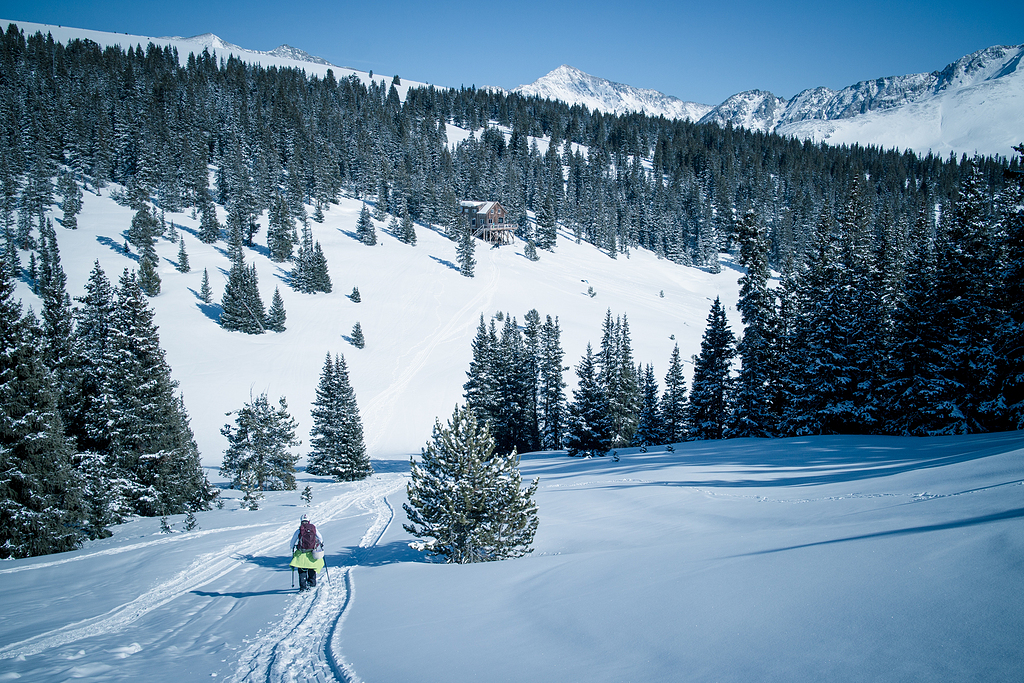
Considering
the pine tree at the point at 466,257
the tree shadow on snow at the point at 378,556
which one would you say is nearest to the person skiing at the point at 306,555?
the tree shadow on snow at the point at 378,556

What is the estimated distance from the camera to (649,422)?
38438 millimetres

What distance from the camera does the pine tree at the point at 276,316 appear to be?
181ft

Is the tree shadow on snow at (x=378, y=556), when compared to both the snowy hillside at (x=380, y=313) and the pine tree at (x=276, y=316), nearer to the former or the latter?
the snowy hillside at (x=380, y=313)

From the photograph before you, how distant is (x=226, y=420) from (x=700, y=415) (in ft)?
122

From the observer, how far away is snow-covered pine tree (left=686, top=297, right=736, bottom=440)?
29422mm

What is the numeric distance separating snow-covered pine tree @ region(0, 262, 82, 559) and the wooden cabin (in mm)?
82534

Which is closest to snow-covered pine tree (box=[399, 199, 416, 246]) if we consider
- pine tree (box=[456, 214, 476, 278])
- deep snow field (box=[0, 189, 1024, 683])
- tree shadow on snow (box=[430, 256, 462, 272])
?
tree shadow on snow (box=[430, 256, 462, 272])

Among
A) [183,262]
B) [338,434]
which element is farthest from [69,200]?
[338,434]

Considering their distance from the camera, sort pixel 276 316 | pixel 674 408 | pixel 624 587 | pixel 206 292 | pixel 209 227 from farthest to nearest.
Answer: pixel 209 227 → pixel 206 292 → pixel 276 316 → pixel 674 408 → pixel 624 587

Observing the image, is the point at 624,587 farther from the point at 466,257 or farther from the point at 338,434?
the point at 466,257

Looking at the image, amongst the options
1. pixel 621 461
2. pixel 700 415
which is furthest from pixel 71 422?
pixel 700 415

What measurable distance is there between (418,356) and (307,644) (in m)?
50.5

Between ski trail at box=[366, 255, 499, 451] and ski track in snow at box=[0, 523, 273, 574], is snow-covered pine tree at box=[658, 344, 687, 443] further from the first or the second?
ski track in snow at box=[0, 523, 273, 574]

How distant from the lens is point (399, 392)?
50.1m
